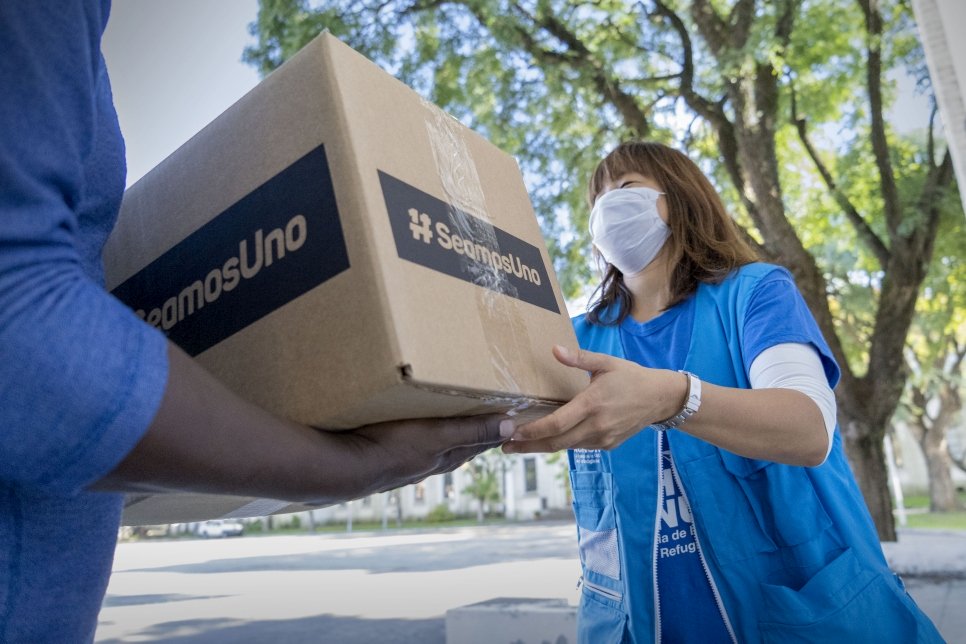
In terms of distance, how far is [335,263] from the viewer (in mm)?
570

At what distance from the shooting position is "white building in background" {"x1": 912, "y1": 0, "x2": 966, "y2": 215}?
7.21 feet

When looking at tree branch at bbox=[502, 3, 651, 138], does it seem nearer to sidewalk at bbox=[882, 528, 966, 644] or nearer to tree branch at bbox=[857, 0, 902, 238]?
tree branch at bbox=[857, 0, 902, 238]

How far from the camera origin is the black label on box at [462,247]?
0.61 meters

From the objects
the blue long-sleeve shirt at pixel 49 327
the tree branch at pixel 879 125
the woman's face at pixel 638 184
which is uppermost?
the tree branch at pixel 879 125

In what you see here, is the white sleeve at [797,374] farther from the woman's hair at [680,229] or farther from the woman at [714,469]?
the woman's hair at [680,229]

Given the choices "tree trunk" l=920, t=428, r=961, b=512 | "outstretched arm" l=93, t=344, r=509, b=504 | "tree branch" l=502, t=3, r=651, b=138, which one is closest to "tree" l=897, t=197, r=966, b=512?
"tree trunk" l=920, t=428, r=961, b=512

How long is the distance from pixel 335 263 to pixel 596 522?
781 millimetres

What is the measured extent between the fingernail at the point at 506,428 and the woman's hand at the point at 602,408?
46 millimetres

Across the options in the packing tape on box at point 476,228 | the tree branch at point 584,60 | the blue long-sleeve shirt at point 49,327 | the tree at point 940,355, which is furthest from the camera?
the tree at point 940,355

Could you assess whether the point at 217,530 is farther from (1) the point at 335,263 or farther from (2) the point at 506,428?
(1) the point at 335,263

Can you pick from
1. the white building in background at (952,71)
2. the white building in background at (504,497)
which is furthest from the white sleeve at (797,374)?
the white building in background at (504,497)

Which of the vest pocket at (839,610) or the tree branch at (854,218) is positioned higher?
the tree branch at (854,218)

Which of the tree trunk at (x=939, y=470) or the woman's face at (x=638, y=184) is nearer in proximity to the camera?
the woman's face at (x=638, y=184)

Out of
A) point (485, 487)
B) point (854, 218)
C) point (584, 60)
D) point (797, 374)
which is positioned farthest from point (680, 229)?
point (485, 487)
